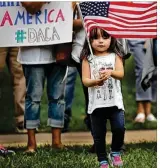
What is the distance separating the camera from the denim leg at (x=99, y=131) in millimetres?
5535

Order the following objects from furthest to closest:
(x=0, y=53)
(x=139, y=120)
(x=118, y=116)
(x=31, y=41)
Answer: (x=139, y=120), (x=0, y=53), (x=31, y=41), (x=118, y=116)

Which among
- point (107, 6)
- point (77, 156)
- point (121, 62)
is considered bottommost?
point (77, 156)

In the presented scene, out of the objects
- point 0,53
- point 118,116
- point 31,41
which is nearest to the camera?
point 118,116

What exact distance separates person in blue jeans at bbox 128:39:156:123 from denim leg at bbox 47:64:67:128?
4.92 ft

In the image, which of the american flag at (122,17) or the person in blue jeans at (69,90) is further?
the person in blue jeans at (69,90)

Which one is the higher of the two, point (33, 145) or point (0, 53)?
point (0, 53)

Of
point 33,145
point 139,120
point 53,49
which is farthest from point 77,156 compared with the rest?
point 139,120

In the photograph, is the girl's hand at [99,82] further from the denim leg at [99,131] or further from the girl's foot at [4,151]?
the girl's foot at [4,151]

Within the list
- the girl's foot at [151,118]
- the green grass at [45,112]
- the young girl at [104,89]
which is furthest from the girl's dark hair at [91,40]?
the girl's foot at [151,118]

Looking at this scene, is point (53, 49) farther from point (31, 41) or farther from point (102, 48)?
point (102, 48)

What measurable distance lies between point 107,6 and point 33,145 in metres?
1.22

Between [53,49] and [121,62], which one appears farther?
[53,49]

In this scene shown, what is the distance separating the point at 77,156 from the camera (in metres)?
6.00

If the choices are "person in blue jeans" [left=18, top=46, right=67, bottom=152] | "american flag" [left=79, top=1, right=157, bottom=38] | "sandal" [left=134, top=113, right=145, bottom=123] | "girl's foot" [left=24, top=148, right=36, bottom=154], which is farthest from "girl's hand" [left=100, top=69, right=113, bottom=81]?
"sandal" [left=134, top=113, right=145, bottom=123]
